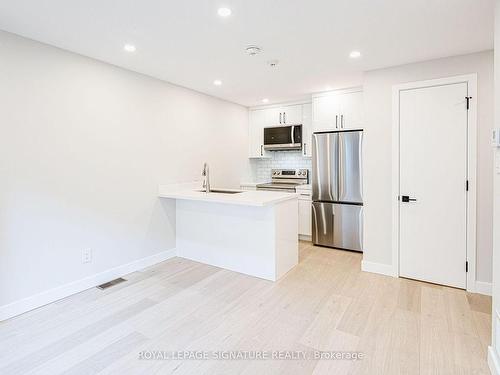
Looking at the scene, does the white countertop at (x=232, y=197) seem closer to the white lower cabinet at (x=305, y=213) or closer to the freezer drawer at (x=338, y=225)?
the freezer drawer at (x=338, y=225)

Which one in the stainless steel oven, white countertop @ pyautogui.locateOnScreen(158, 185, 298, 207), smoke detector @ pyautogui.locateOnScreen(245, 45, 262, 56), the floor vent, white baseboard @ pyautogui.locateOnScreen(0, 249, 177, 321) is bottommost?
the floor vent

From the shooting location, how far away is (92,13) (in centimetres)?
205

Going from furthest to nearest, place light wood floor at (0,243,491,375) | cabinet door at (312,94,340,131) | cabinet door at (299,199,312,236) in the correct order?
1. cabinet door at (299,199,312,236)
2. cabinet door at (312,94,340,131)
3. light wood floor at (0,243,491,375)

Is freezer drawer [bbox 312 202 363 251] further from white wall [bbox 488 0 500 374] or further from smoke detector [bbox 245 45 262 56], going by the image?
smoke detector [bbox 245 45 262 56]

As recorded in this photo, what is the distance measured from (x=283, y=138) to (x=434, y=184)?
98.6 inches

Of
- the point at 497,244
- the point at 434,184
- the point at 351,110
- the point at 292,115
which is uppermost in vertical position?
the point at 292,115

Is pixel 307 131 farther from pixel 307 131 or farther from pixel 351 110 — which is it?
pixel 351 110

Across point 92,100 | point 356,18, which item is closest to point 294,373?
point 356,18

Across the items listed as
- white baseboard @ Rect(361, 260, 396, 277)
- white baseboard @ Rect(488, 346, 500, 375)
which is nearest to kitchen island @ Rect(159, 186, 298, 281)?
white baseboard @ Rect(361, 260, 396, 277)

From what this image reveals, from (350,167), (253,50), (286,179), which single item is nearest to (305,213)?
(286,179)

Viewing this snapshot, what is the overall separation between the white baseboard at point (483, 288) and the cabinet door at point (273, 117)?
3.51 metres

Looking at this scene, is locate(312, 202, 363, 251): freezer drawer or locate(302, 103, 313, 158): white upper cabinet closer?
locate(312, 202, 363, 251): freezer drawer

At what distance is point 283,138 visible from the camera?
4887 mm

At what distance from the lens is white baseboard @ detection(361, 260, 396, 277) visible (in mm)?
3240
